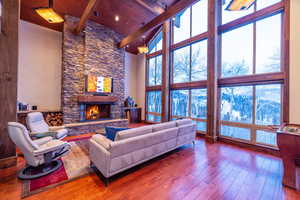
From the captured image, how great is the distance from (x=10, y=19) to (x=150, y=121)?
6463 mm

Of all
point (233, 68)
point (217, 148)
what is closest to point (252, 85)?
point (233, 68)

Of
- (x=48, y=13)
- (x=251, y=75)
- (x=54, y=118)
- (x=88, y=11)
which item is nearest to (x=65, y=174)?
(x=54, y=118)

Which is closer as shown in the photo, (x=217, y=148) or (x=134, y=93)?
(x=217, y=148)

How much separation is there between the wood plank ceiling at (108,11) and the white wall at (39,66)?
444mm

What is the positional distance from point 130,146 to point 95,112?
4376 millimetres

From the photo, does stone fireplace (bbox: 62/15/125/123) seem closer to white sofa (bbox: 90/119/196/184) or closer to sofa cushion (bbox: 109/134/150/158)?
white sofa (bbox: 90/119/196/184)

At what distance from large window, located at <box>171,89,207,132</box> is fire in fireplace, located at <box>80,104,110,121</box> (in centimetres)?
342

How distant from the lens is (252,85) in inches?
149

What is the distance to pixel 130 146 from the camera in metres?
2.25

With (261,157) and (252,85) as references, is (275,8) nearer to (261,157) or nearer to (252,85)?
(252,85)

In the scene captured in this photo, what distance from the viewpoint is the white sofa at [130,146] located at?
2.04 metres

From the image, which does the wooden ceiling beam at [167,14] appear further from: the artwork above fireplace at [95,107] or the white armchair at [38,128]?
the white armchair at [38,128]

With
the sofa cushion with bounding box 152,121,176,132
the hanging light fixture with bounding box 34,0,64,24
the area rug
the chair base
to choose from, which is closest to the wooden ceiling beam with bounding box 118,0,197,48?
the hanging light fixture with bounding box 34,0,64,24

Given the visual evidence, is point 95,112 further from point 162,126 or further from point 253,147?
point 253,147
